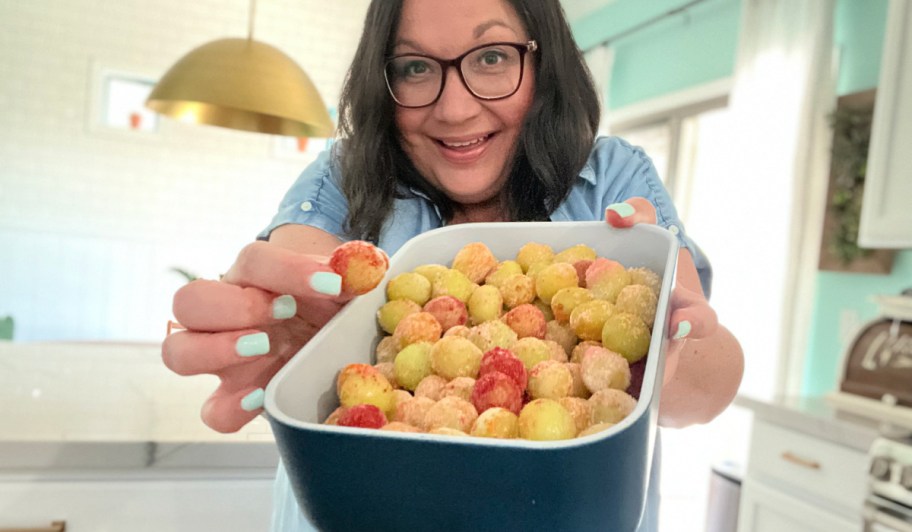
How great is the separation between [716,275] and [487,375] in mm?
3292

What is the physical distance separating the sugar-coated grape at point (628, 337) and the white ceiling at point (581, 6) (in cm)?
431

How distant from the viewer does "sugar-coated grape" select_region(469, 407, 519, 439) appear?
0.42 m

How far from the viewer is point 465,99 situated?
0.80 meters

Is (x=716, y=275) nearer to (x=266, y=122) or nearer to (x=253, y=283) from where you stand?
(x=266, y=122)

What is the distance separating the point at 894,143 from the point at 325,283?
2255mm

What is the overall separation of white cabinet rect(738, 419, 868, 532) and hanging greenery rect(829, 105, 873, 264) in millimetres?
968

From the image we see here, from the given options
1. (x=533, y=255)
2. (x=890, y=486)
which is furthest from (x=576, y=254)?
(x=890, y=486)

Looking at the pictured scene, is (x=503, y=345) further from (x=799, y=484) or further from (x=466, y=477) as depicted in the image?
(x=799, y=484)

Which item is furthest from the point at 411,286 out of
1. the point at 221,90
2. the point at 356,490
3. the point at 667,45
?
the point at 667,45

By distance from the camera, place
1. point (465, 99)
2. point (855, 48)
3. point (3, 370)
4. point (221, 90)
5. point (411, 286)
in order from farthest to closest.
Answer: point (855, 48) < point (221, 90) < point (3, 370) < point (465, 99) < point (411, 286)

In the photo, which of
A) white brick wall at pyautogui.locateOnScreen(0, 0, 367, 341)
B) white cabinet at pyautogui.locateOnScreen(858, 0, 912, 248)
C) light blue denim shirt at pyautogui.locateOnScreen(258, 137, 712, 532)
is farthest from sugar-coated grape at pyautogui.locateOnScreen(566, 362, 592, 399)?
white brick wall at pyautogui.locateOnScreen(0, 0, 367, 341)

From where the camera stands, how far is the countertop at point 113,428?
4.07ft

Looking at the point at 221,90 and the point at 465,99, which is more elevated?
the point at 221,90

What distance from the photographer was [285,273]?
0.50m
